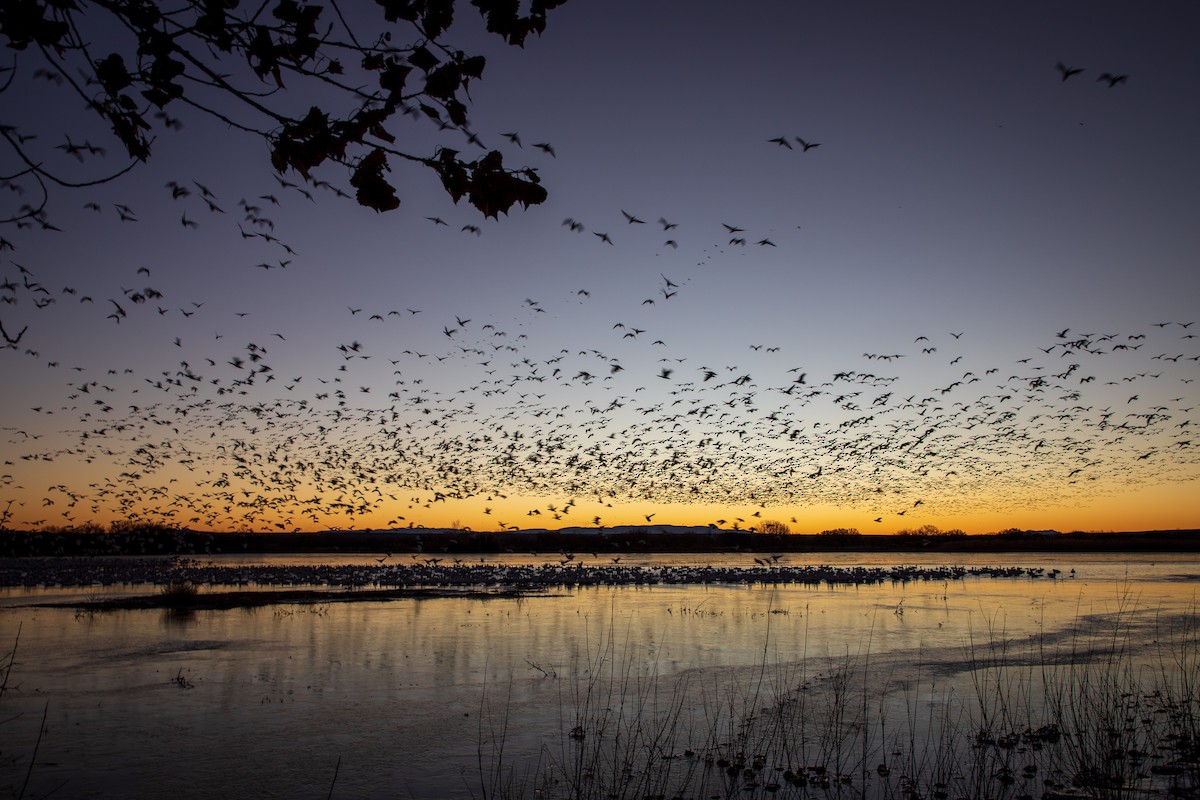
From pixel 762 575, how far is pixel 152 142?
127ft

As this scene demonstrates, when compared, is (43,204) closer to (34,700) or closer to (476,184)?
(476,184)

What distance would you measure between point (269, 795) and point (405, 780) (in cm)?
130

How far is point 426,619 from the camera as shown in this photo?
21.5m

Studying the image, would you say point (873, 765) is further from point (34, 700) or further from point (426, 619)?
point (426, 619)

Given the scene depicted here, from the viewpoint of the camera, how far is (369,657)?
15.3 meters

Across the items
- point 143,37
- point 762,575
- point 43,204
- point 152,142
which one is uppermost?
point 143,37

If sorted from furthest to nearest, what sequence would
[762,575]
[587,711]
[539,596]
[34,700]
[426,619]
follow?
[762,575] < [539,596] < [426,619] < [34,700] < [587,711]

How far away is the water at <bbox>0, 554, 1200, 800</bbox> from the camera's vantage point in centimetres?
863

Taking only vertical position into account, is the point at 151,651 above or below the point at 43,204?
below

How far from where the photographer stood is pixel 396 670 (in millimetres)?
14016

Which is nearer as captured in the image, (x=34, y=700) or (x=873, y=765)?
(x=873, y=765)

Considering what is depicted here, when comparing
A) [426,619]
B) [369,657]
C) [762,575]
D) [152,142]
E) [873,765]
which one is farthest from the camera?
[762,575]

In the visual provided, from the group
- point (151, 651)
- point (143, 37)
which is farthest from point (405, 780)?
point (151, 651)

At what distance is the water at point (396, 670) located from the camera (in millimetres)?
8633
